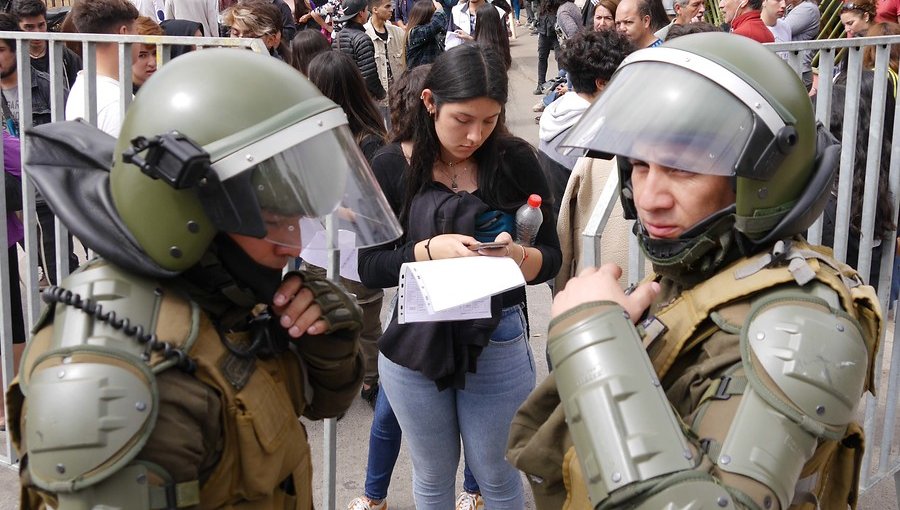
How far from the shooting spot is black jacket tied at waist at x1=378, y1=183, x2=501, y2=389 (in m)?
2.83

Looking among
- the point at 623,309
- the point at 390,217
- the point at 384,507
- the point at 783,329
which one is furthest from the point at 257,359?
the point at 384,507

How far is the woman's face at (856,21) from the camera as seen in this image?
21.8 feet

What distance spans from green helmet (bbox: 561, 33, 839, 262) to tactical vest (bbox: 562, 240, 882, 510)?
84 mm

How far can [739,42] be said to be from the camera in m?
1.71

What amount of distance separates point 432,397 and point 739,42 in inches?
64.6

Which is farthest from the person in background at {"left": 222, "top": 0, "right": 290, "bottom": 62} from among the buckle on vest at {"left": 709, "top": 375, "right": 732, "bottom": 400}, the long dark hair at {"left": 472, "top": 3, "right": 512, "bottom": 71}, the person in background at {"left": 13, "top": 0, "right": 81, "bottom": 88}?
the buckle on vest at {"left": 709, "top": 375, "right": 732, "bottom": 400}

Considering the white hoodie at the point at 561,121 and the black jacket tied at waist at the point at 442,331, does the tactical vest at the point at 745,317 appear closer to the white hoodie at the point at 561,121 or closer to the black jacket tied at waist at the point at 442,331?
the black jacket tied at waist at the point at 442,331

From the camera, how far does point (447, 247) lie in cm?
271

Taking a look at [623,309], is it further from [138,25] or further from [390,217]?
[138,25]

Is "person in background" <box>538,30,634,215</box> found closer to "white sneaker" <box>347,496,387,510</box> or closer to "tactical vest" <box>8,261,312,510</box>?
"white sneaker" <box>347,496,387,510</box>

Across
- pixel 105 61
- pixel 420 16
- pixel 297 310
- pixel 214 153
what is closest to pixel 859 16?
pixel 420 16

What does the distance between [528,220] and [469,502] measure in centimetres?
143

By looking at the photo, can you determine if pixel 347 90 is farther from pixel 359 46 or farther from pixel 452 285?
pixel 359 46

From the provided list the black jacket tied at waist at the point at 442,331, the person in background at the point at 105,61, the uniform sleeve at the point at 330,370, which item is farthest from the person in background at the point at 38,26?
the uniform sleeve at the point at 330,370
